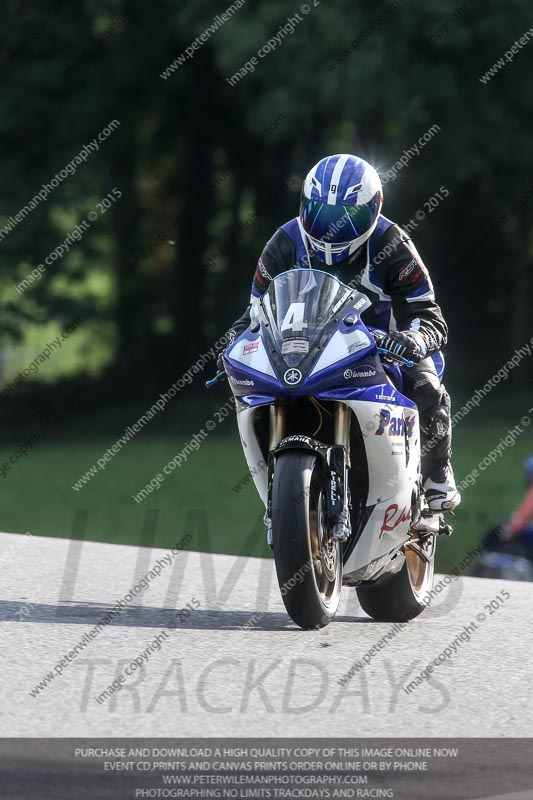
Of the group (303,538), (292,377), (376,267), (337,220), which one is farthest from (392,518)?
(337,220)

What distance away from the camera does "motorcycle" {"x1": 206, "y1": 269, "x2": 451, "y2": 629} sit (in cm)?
574

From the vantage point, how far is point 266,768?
416 cm

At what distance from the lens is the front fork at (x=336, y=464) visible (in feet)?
19.0

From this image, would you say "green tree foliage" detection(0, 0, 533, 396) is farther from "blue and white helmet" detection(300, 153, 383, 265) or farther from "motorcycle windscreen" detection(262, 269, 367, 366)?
"motorcycle windscreen" detection(262, 269, 367, 366)

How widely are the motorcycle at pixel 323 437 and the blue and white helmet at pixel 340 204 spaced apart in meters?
0.21

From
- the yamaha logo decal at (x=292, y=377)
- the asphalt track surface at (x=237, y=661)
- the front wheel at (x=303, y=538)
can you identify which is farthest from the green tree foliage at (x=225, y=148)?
the front wheel at (x=303, y=538)

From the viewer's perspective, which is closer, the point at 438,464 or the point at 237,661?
the point at 237,661

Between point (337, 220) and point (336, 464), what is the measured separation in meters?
1.11

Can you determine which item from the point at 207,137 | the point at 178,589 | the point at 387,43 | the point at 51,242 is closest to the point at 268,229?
the point at 207,137

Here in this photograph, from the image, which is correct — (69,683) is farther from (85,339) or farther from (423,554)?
(85,339)

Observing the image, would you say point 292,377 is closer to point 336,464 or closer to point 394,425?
point 336,464

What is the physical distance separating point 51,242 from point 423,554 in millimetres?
16613

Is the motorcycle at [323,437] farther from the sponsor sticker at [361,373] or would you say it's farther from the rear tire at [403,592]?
the rear tire at [403,592]

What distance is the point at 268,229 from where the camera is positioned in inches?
985
